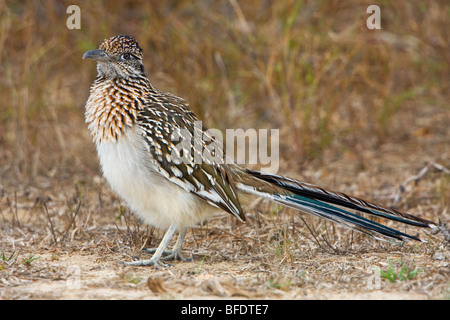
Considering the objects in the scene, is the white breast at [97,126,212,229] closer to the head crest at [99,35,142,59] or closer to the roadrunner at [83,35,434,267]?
the roadrunner at [83,35,434,267]

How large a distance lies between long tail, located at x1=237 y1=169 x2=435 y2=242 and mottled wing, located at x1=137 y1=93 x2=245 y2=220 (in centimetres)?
19

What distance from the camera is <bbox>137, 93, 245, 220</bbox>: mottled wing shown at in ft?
13.6

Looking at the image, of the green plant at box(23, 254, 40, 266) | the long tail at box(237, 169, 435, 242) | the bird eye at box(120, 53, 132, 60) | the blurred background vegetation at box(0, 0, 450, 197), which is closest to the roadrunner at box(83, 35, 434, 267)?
the long tail at box(237, 169, 435, 242)

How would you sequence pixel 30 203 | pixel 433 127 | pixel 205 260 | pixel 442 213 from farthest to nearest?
pixel 433 127 → pixel 30 203 → pixel 442 213 → pixel 205 260

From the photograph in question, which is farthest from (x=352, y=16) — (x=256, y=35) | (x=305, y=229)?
(x=305, y=229)

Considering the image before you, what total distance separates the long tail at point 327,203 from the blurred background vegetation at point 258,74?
190cm

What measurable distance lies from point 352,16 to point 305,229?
164 inches

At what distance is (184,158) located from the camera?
13.8 ft

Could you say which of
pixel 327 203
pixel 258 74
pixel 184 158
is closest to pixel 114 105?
pixel 184 158

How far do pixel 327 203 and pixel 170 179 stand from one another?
40.5 inches

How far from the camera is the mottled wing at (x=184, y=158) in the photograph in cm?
415

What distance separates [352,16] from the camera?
8164mm

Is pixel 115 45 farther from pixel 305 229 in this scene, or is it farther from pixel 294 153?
pixel 294 153

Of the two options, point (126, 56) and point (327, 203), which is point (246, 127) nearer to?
point (126, 56)
